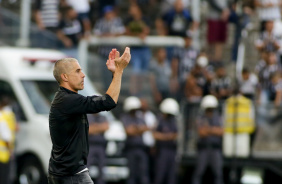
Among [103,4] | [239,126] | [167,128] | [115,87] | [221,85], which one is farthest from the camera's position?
[103,4]

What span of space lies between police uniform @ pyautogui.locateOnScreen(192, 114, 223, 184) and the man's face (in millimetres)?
8863

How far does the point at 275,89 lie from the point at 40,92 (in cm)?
462

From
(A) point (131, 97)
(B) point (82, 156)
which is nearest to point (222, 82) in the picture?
(A) point (131, 97)

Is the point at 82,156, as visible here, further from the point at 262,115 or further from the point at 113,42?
the point at 113,42

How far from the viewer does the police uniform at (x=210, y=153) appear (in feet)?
53.0

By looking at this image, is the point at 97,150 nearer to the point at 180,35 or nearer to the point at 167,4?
the point at 180,35

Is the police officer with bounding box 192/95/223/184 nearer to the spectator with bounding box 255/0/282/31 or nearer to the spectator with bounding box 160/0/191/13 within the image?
the spectator with bounding box 255/0/282/31

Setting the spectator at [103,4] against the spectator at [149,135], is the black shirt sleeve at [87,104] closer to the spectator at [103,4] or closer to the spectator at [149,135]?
the spectator at [149,135]

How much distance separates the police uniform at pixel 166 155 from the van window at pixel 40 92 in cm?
212

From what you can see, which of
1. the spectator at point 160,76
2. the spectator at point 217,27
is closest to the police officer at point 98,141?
the spectator at point 160,76

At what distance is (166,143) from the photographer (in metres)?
16.3

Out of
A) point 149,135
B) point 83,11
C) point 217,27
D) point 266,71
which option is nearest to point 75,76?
point 149,135

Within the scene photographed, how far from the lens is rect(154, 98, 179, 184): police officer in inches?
637

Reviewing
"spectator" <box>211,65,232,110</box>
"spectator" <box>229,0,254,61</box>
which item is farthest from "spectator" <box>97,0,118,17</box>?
"spectator" <box>211,65,232,110</box>
